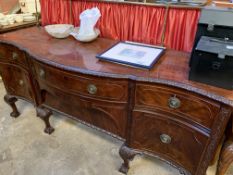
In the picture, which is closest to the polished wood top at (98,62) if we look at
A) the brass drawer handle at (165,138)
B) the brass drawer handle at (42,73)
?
the brass drawer handle at (42,73)

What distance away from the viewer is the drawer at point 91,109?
1054 millimetres

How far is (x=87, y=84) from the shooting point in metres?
1.00

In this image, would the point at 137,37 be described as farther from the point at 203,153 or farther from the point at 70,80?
the point at 203,153

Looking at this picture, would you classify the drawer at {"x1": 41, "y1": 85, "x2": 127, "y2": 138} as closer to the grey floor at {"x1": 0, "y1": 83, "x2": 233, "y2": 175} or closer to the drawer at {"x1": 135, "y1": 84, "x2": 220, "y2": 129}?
the drawer at {"x1": 135, "y1": 84, "x2": 220, "y2": 129}

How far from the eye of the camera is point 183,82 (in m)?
0.79

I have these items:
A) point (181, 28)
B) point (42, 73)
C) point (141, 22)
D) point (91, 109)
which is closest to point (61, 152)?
point (91, 109)

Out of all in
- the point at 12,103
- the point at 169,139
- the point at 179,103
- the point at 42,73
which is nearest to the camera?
the point at 179,103

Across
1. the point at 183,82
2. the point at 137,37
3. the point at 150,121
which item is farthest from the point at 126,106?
the point at 137,37

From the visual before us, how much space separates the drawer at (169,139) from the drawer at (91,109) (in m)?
0.09

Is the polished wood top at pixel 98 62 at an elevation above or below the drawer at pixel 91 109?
above

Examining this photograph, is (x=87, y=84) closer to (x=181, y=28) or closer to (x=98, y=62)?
(x=98, y=62)

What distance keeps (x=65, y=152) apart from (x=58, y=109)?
0.35 metres

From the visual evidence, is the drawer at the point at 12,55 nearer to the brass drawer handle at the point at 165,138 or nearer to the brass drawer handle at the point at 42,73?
the brass drawer handle at the point at 42,73

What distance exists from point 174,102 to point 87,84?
18.0 inches
